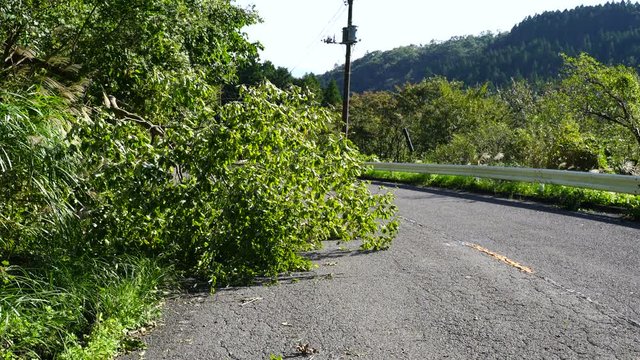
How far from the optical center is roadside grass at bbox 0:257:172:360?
3.51 metres

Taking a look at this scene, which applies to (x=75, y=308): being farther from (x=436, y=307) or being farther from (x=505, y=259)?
(x=505, y=259)

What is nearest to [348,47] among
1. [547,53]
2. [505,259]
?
[505,259]

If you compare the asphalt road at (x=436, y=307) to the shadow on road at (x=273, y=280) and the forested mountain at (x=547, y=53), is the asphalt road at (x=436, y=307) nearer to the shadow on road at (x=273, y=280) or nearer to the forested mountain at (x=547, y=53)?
the shadow on road at (x=273, y=280)

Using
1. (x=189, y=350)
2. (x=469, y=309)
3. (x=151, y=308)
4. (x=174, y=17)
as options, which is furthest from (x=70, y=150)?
(x=174, y=17)

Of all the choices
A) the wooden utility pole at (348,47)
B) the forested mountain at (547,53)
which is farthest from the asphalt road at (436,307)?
the forested mountain at (547,53)

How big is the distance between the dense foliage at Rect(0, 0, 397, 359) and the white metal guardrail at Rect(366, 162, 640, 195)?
1507 mm

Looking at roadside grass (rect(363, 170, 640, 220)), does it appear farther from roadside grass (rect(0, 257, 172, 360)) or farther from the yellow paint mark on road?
roadside grass (rect(0, 257, 172, 360))

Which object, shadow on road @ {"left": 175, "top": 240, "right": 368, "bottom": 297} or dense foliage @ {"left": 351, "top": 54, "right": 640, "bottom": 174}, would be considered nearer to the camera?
shadow on road @ {"left": 175, "top": 240, "right": 368, "bottom": 297}

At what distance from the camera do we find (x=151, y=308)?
4.63m

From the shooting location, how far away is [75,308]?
13.2 ft

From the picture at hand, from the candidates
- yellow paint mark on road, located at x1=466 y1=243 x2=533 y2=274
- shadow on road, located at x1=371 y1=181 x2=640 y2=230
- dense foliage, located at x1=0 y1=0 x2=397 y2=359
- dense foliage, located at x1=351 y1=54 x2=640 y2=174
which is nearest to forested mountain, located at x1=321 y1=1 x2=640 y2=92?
dense foliage, located at x1=351 y1=54 x2=640 y2=174

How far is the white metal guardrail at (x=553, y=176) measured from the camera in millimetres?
9828

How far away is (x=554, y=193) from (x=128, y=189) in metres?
9.02

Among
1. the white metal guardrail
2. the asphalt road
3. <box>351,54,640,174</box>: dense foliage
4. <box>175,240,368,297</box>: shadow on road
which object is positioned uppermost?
<box>351,54,640,174</box>: dense foliage
